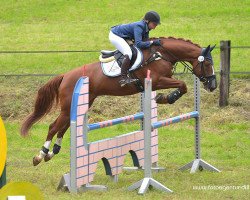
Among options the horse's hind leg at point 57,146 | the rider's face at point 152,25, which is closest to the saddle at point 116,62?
the rider's face at point 152,25

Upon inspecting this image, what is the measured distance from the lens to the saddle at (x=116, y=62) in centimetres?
1055

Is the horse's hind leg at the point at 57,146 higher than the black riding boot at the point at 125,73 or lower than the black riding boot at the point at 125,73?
lower

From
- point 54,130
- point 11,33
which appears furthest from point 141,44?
point 11,33

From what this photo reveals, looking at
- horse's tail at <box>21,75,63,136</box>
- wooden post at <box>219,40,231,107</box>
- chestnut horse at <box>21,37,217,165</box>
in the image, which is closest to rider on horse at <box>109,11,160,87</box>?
chestnut horse at <box>21,37,217,165</box>

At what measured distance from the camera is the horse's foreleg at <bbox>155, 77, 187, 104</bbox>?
33.0 feet

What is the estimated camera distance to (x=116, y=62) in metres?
10.6

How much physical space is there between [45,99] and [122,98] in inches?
179

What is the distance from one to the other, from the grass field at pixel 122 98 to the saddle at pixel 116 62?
129 cm

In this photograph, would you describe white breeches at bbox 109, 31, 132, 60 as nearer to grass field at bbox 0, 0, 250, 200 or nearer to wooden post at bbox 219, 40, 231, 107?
grass field at bbox 0, 0, 250, 200

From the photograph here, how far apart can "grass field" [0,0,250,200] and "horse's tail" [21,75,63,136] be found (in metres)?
0.64

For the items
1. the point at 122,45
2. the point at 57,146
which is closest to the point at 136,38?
the point at 122,45

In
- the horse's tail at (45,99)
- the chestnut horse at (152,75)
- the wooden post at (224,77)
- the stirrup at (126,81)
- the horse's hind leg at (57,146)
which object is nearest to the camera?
the horse's hind leg at (57,146)

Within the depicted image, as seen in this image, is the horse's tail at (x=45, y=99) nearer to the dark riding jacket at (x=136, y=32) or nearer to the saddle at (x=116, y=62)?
the saddle at (x=116, y=62)

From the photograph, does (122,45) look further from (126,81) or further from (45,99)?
(45,99)
